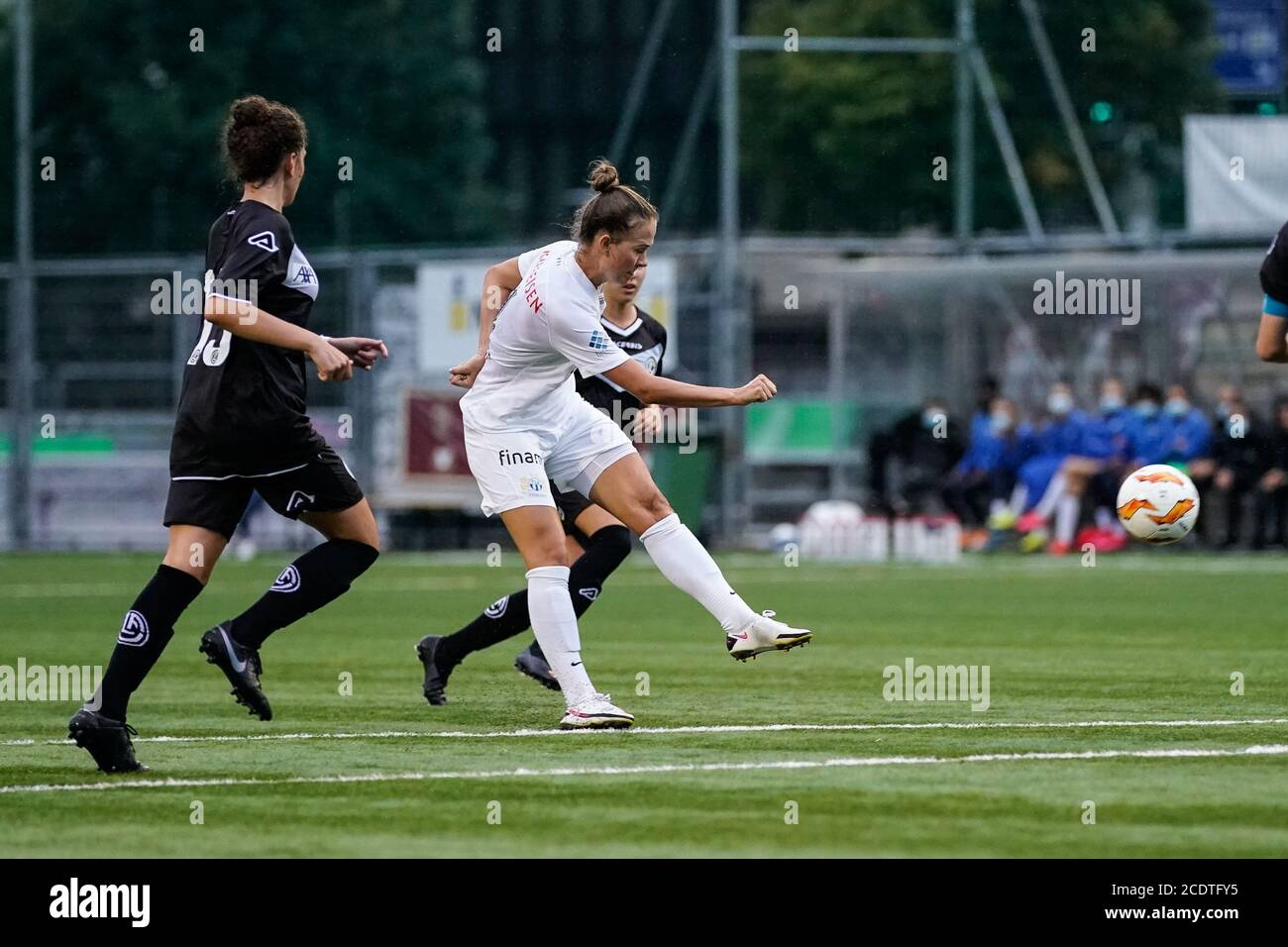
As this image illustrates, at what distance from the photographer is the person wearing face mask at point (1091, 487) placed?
27.0 m

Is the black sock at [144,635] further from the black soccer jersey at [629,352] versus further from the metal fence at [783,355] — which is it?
the metal fence at [783,355]

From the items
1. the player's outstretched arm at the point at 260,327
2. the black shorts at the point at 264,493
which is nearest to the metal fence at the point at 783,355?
the black shorts at the point at 264,493

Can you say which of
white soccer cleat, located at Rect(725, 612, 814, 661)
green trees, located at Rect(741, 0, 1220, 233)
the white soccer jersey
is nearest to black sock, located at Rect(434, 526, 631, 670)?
the white soccer jersey

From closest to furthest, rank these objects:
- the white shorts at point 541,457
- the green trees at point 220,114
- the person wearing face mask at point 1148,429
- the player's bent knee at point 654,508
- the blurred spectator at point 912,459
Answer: the white shorts at point 541,457
the player's bent knee at point 654,508
the person wearing face mask at point 1148,429
the blurred spectator at point 912,459
the green trees at point 220,114

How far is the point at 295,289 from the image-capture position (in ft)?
27.1

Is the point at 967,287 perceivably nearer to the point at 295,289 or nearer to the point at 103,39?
the point at 295,289

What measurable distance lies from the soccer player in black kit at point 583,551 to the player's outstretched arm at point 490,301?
0.39 m

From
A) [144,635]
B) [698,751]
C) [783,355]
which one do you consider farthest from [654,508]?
[783,355]

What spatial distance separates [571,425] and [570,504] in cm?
117

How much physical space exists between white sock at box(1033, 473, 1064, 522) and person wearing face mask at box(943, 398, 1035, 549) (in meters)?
0.41

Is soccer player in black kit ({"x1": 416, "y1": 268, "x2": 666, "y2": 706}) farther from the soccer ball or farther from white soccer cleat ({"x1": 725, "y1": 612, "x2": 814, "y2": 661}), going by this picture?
the soccer ball

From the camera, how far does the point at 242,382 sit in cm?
821
